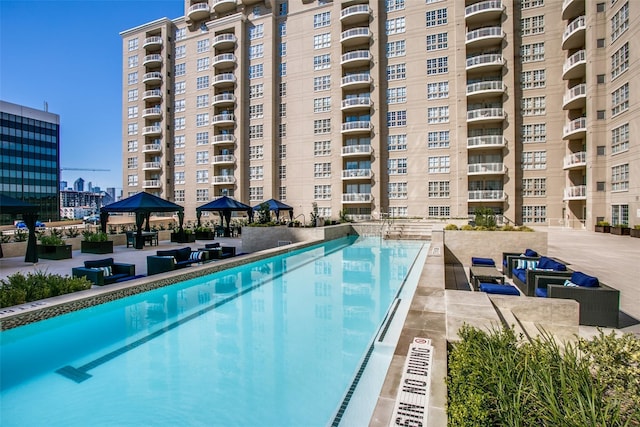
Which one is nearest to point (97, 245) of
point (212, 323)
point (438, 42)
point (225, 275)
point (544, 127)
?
point (225, 275)

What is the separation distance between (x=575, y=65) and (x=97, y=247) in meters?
35.2

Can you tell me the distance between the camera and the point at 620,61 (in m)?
22.5

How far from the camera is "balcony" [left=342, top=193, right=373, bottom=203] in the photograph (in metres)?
31.8

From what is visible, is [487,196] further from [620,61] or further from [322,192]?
[322,192]

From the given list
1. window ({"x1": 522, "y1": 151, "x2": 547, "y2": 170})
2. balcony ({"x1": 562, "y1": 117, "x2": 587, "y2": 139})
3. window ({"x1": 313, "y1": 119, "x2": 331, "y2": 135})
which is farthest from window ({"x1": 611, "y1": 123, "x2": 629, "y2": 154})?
window ({"x1": 313, "y1": 119, "x2": 331, "y2": 135})

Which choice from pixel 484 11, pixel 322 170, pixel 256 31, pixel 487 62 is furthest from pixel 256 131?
pixel 484 11

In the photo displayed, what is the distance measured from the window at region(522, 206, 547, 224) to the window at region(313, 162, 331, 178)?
1859 cm

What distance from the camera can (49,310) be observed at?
6.16 m

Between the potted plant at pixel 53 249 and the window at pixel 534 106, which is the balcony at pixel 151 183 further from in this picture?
the window at pixel 534 106

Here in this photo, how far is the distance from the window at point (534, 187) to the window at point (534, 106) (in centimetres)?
592

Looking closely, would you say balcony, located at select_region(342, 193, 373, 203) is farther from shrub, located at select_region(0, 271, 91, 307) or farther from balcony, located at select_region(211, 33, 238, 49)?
shrub, located at select_region(0, 271, 91, 307)

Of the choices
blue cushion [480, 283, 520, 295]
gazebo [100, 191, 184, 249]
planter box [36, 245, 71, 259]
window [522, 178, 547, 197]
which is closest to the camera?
blue cushion [480, 283, 520, 295]

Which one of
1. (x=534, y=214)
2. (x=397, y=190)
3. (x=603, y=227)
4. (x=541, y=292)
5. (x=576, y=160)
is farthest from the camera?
(x=397, y=190)

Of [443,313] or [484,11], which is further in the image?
[484,11]
